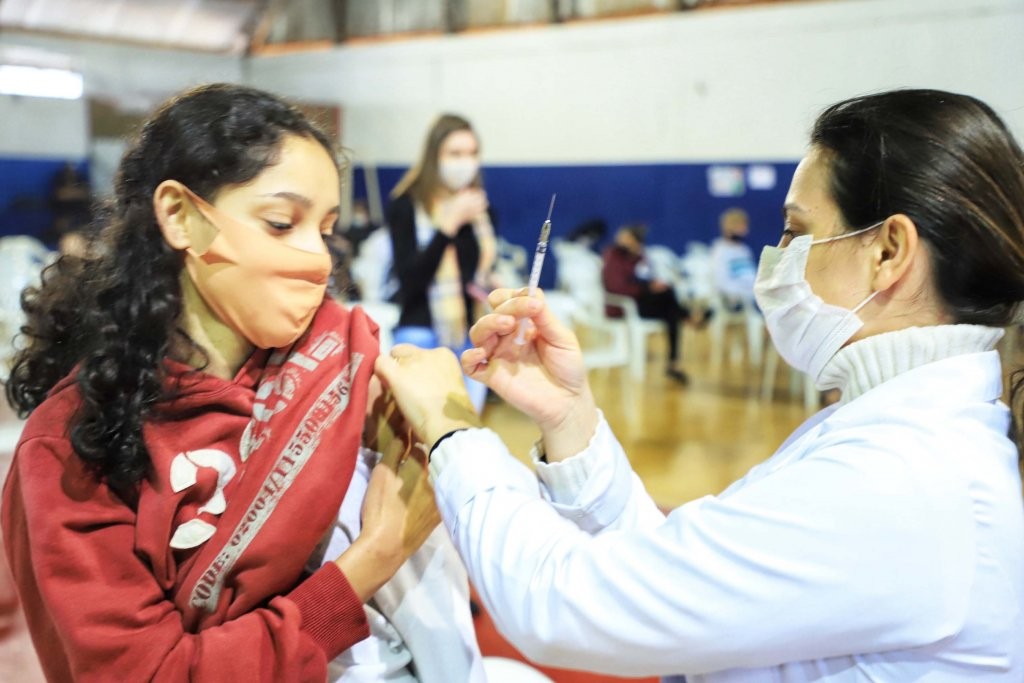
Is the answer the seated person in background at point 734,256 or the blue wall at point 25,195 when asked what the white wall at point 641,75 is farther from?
the blue wall at point 25,195

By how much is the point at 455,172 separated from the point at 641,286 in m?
3.37

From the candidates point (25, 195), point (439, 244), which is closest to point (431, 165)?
point (439, 244)

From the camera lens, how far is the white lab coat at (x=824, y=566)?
0.74 metres

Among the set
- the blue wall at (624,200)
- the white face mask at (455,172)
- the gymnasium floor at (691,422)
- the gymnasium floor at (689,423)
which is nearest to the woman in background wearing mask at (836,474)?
the white face mask at (455,172)

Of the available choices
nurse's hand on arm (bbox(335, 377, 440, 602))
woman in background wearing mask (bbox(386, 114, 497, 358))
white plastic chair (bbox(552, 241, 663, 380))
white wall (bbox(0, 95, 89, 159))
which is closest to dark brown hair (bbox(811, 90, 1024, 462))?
nurse's hand on arm (bbox(335, 377, 440, 602))

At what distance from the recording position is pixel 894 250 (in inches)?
36.1

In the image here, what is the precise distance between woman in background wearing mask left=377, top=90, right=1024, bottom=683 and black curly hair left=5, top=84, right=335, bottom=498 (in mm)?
275

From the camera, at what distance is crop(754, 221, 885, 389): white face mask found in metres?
0.99

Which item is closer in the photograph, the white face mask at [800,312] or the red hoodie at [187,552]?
the red hoodie at [187,552]

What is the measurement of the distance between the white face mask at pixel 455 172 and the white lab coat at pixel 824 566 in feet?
6.95

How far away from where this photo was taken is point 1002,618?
2.56 feet

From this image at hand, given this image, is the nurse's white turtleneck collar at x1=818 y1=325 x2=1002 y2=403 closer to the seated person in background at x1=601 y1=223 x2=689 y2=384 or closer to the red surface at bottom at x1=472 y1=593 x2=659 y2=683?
the red surface at bottom at x1=472 y1=593 x2=659 y2=683

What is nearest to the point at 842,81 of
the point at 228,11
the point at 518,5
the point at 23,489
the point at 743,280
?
the point at 23,489

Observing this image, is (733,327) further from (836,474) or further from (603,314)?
(836,474)
